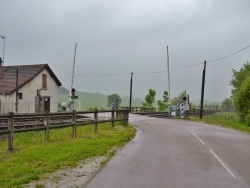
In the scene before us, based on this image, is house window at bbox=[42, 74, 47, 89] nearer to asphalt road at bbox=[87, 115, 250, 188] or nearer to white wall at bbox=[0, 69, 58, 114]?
white wall at bbox=[0, 69, 58, 114]

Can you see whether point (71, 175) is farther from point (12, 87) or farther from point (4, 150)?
point (12, 87)

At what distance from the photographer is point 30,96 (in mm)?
46719

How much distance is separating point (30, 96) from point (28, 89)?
936 mm

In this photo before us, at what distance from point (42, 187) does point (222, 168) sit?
556 cm

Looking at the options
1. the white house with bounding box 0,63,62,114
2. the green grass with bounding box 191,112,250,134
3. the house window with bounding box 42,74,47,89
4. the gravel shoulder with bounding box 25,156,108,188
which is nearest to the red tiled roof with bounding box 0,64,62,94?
the white house with bounding box 0,63,62,114

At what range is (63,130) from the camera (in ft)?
57.2

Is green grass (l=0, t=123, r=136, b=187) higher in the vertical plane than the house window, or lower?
lower

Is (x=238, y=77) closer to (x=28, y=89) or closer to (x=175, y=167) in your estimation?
(x=28, y=89)

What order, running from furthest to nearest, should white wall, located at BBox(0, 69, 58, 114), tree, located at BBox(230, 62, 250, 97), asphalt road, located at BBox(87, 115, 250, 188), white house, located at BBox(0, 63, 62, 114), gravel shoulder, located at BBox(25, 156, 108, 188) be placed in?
tree, located at BBox(230, 62, 250, 97) < white house, located at BBox(0, 63, 62, 114) < white wall, located at BBox(0, 69, 58, 114) < asphalt road, located at BBox(87, 115, 250, 188) < gravel shoulder, located at BBox(25, 156, 108, 188)

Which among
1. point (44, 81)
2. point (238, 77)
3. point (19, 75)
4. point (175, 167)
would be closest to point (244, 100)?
point (44, 81)

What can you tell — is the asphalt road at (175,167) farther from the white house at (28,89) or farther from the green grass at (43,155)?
the white house at (28,89)

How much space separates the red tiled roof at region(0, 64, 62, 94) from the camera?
44438 millimetres

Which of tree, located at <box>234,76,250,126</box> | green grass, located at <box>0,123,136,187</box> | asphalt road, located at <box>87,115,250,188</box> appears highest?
tree, located at <box>234,76,250,126</box>

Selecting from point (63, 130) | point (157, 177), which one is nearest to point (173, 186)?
point (157, 177)
